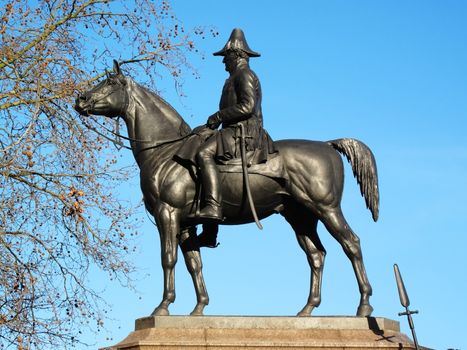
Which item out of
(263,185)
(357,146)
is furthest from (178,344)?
(357,146)

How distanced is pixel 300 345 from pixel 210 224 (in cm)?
240

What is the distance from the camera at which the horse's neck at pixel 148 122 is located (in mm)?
14047

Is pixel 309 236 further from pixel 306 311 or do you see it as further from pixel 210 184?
pixel 210 184

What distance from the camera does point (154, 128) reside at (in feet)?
46.3

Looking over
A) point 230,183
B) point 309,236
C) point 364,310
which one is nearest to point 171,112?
point 230,183

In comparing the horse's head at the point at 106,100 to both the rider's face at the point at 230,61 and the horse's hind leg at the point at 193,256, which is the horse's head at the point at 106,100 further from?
the horse's hind leg at the point at 193,256

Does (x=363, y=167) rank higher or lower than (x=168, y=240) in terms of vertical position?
higher

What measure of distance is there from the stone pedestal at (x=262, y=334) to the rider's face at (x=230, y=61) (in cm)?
369

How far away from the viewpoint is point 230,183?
13.7 metres

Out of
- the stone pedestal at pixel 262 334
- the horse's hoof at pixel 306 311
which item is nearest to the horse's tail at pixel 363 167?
the horse's hoof at pixel 306 311

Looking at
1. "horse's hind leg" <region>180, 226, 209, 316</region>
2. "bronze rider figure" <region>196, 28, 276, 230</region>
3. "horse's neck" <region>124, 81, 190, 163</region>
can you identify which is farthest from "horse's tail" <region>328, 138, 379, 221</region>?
"horse's hind leg" <region>180, 226, 209, 316</region>

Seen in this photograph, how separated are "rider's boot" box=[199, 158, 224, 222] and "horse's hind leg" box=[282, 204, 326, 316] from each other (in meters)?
1.25

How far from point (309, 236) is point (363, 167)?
1.23 m

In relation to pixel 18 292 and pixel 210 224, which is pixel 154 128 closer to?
pixel 210 224
